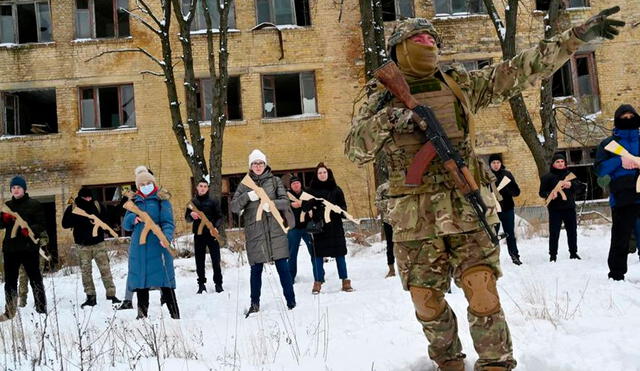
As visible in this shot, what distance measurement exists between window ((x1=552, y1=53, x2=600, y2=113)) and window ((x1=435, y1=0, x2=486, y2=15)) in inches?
140

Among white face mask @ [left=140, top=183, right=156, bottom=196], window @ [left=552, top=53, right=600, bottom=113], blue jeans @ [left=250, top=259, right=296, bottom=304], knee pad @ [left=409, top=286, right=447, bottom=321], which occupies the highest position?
window @ [left=552, top=53, right=600, bottom=113]

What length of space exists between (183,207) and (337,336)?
13.1 m

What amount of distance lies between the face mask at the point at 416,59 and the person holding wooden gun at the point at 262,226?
330 cm

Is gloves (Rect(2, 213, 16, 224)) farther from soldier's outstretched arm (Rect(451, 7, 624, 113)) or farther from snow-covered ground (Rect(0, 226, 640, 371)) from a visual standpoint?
soldier's outstretched arm (Rect(451, 7, 624, 113))

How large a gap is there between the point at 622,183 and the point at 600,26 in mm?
3479

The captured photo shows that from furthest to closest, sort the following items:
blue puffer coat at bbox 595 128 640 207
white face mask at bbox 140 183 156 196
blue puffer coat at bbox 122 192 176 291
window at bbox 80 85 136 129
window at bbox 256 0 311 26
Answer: window at bbox 256 0 311 26, window at bbox 80 85 136 129, white face mask at bbox 140 183 156 196, blue puffer coat at bbox 122 192 176 291, blue puffer coat at bbox 595 128 640 207

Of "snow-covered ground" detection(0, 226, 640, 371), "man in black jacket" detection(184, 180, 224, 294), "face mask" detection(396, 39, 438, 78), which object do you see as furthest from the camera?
"man in black jacket" detection(184, 180, 224, 294)

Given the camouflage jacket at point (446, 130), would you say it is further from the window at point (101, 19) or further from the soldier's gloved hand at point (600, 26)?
the window at point (101, 19)

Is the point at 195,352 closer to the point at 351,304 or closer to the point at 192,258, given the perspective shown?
the point at 351,304

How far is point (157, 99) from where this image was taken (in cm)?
1695

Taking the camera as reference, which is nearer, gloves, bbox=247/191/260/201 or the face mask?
the face mask

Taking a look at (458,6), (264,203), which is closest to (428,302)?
(264,203)

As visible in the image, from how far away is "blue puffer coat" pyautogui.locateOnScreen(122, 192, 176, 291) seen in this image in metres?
6.02

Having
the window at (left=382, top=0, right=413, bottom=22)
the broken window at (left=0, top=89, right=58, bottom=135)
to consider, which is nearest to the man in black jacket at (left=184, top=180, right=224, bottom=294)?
the broken window at (left=0, top=89, right=58, bottom=135)
